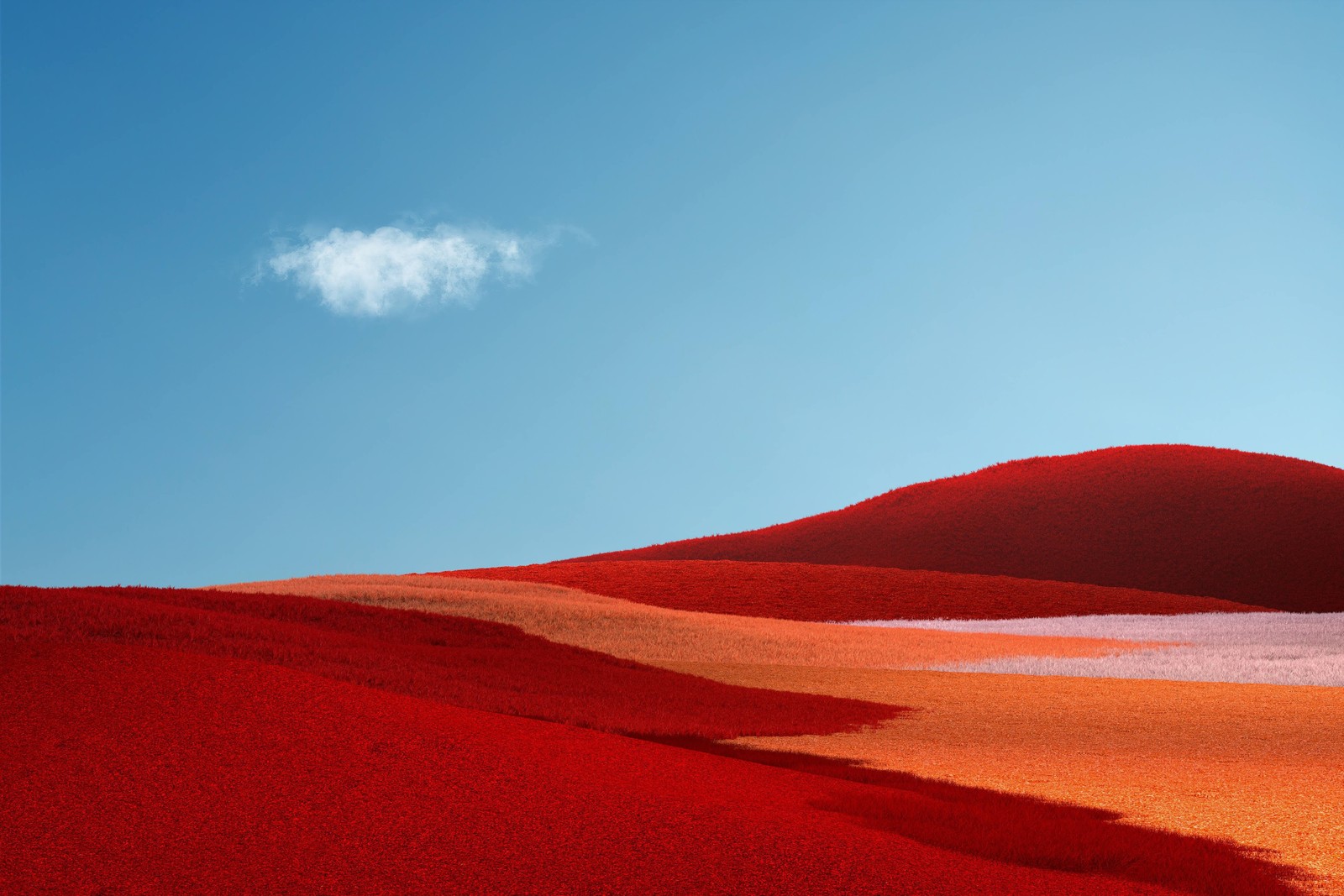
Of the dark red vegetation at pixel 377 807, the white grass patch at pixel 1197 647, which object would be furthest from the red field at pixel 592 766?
the white grass patch at pixel 1197 647

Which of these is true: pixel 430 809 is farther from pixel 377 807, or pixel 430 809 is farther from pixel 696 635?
pixel 696 635

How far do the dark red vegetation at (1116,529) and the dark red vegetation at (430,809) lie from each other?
121 ft

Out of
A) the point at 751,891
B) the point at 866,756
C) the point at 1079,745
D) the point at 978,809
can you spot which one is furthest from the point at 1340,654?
the point at 751,891

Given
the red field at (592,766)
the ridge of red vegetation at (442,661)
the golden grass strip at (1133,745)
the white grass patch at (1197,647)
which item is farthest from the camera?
A: the white grass patch at (1197,647)

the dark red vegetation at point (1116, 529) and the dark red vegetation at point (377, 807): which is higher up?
the dark red vegetation at point (1116, 529)

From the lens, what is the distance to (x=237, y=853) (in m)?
6.20

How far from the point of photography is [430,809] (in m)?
6.83

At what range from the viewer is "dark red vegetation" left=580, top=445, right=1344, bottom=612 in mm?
41469

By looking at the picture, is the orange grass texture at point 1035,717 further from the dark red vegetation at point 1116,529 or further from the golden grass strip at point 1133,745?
the dark red vegetation at point 1116,529

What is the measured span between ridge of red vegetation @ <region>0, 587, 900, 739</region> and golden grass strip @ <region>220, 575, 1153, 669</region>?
9.81ft

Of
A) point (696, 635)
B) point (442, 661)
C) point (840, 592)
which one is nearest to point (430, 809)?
point (442, 661)

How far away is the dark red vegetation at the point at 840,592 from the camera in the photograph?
32.9 m

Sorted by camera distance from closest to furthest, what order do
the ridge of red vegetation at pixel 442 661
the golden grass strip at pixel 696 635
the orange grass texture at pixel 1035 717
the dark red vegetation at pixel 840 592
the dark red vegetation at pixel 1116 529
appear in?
the orange grass texture at pixel 1035 717, the ridge of red vegetation at pixel 442 661, the golden grass strip at pixel 696 635, the dark red vegetation at pixel 840 592, the dark red vegetation at pixel 1116 529

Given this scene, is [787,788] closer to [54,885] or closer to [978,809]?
[978,809]
